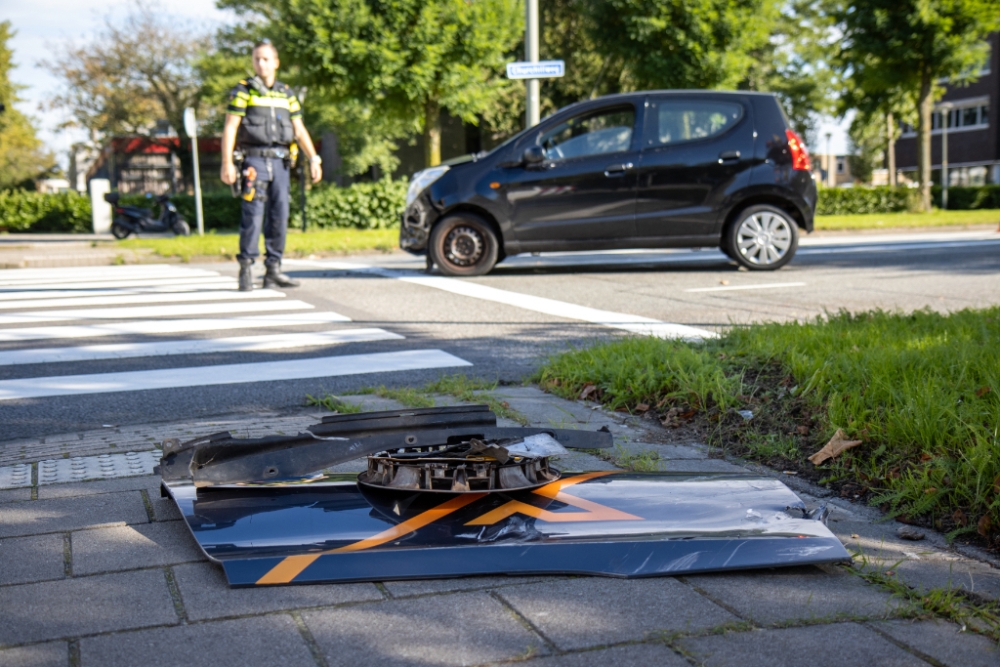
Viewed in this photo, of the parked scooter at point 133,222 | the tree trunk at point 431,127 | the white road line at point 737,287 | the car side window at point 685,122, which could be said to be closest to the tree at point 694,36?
the tree trunk at point 431,127

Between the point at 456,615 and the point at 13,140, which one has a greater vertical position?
the point at 13,140

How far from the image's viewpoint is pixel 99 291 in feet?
30.1

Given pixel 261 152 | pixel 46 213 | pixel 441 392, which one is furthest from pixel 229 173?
pixel 46 213

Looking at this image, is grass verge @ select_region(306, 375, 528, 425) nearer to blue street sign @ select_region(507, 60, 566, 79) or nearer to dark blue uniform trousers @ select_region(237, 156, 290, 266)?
dark blue uniform trousers @ select_region(237, 156, 290, 266)

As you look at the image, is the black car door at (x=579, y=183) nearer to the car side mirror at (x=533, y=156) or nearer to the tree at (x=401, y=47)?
the car side mirror at (x=533, y=156)

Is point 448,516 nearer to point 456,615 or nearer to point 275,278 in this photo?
point 456,615

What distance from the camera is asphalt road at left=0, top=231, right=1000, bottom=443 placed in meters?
4.62

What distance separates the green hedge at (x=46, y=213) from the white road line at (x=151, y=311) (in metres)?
24.2

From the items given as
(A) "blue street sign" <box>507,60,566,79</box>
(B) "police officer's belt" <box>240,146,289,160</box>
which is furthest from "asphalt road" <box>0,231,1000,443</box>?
(A) "blue street sign" <box>507,60,566,79</box>

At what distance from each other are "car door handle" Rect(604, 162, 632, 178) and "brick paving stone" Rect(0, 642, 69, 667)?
865cm

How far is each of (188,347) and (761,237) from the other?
640 centimetres

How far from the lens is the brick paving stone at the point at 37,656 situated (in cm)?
180

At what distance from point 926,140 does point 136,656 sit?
3238 centimetres

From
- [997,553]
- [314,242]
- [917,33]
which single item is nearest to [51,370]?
[997,553]
